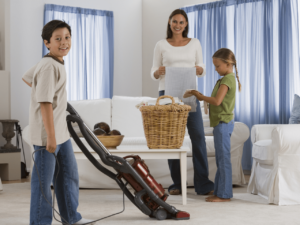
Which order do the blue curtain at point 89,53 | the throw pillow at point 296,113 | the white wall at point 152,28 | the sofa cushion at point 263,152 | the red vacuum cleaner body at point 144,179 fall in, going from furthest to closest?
the white wall at point 152,28 < the blue curtain at point 89,53 < the throw pillow at point 296,113 < the sofa cushion at point 263,152 < the red vacuum cleaner body at point 144,179

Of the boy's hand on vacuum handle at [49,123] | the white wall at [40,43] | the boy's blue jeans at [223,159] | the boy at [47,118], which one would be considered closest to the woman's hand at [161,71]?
the boy's blue jeans at [223,159]

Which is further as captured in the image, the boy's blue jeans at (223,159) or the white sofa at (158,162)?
the white sofa at (158,162)

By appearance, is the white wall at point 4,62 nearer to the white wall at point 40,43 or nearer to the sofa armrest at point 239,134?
the white wall at point 40,43

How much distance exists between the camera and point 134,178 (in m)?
2.19

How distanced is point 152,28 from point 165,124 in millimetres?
3580

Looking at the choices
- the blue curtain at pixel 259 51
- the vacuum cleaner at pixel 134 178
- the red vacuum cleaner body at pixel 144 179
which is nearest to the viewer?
the vacuum cleaner at pixel 134 178

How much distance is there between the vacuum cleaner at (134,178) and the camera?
2096 mm

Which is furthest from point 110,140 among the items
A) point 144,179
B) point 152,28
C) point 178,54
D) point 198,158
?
point 152,28

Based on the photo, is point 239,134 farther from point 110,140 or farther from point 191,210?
point 110,140

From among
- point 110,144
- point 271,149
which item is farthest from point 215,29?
point 110,144

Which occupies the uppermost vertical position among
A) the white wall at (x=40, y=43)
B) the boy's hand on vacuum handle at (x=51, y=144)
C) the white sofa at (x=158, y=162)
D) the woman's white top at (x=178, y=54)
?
the white wall at (x=40, y=43)

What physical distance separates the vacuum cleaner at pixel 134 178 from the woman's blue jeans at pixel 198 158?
2.80ft

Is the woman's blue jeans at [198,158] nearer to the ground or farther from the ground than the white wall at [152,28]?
nearer to the ground

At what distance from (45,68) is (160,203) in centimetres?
99
